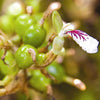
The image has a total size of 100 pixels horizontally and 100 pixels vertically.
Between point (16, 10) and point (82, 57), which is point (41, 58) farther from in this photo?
point (82, 57)

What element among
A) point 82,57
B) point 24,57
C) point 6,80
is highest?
point 24,57

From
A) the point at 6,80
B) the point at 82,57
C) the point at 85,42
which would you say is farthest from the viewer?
the point at 82,57

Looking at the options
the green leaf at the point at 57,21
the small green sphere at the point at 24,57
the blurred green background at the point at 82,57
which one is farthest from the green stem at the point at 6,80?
the blurred green background at the point at 82,57

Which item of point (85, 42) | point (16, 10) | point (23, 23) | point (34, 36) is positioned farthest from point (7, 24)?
point (85, 42)

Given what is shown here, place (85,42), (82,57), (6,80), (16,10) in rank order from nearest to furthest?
(85,42)
(6,80)
(16,10)
(82,57)

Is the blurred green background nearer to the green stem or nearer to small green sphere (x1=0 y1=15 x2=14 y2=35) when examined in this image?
small green sphere (x1=0 y1=15 x2=14 y2=35)

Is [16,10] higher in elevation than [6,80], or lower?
higher

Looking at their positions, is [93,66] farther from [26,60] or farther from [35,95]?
[26,60]
